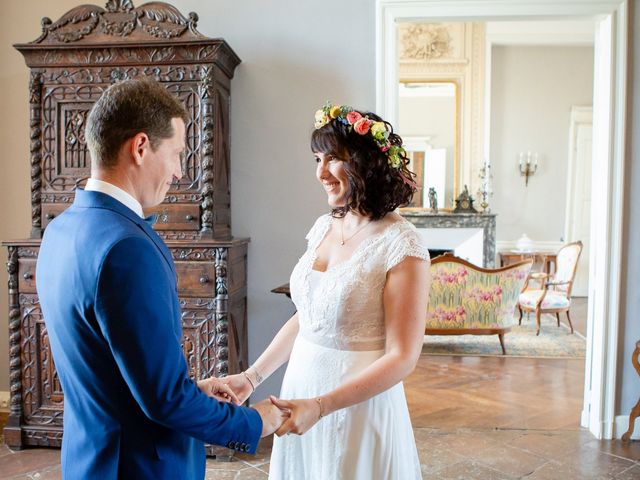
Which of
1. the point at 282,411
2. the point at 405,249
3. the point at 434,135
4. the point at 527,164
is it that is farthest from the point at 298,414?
the point at 527,164

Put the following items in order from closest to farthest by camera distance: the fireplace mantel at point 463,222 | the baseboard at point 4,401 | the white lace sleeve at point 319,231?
1. the white lace sleeve at point 319,231
2. the baseboard at point 4,401
3. the fireplace mantel at point 463,222

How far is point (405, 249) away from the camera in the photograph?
5.55ft

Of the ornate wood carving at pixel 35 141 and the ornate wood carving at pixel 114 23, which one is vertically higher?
the ornate wood carving at pixel 114 23

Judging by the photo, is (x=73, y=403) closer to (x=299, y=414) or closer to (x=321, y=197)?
(x=299, y=414)

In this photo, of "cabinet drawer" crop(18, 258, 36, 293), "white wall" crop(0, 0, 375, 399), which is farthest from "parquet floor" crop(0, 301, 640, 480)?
"white wall" crop(0, 0, 375, 399)

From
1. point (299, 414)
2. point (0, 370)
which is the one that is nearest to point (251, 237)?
point (0, 370)

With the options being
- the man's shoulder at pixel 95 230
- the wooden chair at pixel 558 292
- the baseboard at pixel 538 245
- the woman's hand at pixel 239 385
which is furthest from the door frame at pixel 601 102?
the baseboard at pixel 538 245

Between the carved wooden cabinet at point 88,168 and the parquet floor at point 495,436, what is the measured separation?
542 millimetres

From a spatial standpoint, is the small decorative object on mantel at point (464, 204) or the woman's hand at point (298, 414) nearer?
the woman's hand at point (298, 414)

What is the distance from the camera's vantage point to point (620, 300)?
3596 mm

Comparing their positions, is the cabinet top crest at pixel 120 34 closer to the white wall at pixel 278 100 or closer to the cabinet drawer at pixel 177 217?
the white wall at pixel 278 100

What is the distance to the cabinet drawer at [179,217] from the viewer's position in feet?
10.9

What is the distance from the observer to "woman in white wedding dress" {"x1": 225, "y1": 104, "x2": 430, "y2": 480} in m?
1.66

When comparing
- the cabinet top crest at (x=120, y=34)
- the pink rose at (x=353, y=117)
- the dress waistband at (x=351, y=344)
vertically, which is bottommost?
the dress waistband at (x=351, y=344)
